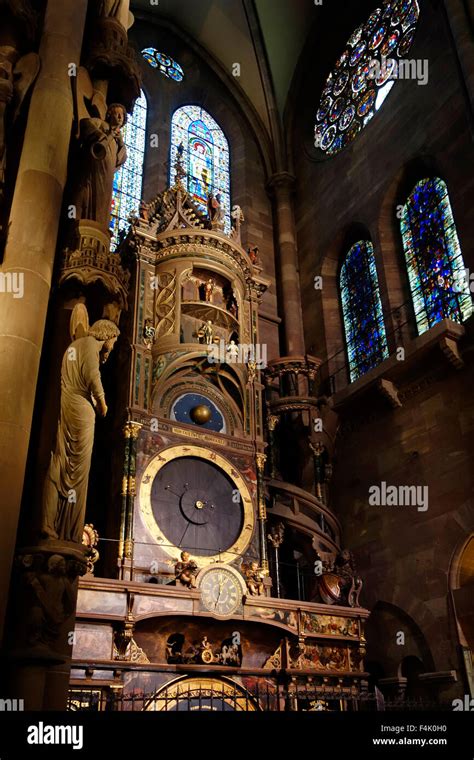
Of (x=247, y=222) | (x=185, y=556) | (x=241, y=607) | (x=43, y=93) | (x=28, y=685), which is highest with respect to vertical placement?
(x=247, y=222)

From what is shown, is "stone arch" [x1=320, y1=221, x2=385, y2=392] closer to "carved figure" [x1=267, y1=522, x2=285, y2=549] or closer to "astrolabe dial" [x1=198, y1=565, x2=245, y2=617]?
"carved figure" [x1=267, y1=522, x2=285, y2=549]

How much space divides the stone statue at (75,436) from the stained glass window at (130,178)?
11062mm

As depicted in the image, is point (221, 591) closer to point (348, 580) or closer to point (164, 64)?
point (348, 580)

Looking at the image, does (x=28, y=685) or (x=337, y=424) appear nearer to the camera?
(x=28, y=685)

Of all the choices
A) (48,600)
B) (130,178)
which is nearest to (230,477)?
(48,600)

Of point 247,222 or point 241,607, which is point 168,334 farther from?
point 247,222

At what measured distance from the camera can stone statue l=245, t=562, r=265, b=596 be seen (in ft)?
31.9

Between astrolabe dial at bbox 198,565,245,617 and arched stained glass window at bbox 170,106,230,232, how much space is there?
11742 millimetres

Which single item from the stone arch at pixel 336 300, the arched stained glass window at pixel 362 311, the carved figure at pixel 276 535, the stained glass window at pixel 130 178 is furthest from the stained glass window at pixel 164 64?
the carved figure at pixel 276 535

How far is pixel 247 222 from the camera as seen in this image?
63.4ft

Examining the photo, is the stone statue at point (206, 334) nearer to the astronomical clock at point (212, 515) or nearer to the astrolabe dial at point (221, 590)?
the astronomical clock at point (212, 515)

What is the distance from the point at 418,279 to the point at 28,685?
11.8 m

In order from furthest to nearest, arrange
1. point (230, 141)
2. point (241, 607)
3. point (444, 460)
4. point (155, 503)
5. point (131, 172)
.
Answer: point (230, 141) < point (131, 172) < point (444, 460) < point (155, 503) < point (241, 607)

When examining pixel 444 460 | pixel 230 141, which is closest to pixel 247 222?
pixel 230 141
